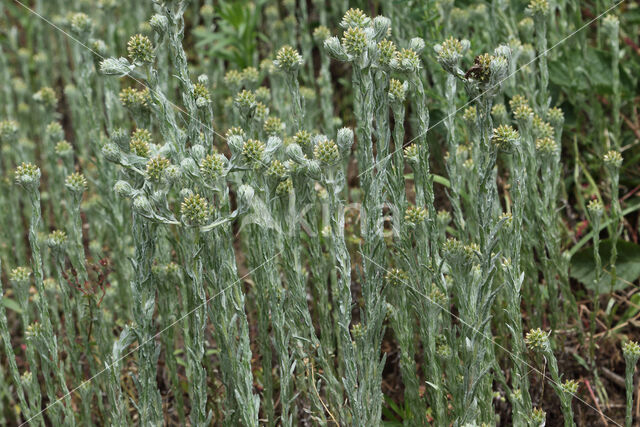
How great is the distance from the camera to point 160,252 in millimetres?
2168

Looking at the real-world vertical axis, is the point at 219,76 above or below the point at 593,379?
above

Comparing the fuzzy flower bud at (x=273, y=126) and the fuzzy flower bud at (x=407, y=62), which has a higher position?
the fuzzy flower bud at (x=407, y=62)

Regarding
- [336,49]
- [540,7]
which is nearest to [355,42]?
[336,49]

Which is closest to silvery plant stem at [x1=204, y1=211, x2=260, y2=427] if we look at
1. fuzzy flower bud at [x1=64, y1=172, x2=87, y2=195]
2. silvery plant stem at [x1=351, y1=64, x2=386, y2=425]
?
silvery plant stem at [x1=351, y1=64, x2=386, y2=425]

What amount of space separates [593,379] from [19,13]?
4344 millimetres

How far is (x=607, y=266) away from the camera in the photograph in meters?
2.52

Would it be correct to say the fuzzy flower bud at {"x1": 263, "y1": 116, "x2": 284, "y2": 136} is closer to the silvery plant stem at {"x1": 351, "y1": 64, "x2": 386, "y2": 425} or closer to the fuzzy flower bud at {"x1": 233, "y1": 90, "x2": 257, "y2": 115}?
the fuzzy flower bud at {"x1": 233, "y1": 90, "x2": 257, "y2": 115}

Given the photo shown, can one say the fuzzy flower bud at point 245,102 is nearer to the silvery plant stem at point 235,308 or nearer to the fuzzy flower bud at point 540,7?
the silvery plant stem at point 235,308

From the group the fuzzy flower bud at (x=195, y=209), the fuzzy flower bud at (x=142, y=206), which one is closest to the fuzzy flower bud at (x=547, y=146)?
the fuzzy flower bud at (x=195, y=209)

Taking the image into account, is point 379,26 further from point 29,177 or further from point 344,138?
point 29,177

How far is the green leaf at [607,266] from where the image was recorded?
2.47 metres

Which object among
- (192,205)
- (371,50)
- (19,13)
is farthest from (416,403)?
(19,13)

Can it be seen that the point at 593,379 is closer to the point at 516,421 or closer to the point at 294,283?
the point at 516,421

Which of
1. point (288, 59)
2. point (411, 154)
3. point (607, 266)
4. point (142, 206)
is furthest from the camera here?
point (607, 266)
